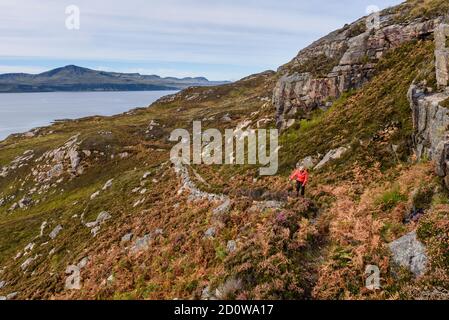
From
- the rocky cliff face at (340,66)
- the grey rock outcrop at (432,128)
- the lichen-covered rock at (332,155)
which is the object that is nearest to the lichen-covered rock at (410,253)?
the grey rock outcrop at (432,128)

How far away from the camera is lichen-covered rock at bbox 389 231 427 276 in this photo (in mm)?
12602

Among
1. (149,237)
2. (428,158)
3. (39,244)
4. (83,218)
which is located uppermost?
(428,158)

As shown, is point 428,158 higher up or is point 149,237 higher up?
point 428,158

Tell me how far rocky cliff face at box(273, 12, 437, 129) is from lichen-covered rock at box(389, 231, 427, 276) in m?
24.0

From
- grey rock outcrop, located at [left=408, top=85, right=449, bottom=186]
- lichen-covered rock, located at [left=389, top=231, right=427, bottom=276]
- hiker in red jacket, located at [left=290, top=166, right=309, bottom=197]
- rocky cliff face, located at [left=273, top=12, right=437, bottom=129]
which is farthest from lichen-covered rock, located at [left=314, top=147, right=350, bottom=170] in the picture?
lichen-covered rock, located at [left=389, top=231, right=427, bottom=276]

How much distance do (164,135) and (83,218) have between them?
47228 mm

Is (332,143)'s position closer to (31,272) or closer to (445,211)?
(445,211)

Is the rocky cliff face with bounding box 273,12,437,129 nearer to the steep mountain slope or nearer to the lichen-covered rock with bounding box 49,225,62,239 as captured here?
the steep mountain slope

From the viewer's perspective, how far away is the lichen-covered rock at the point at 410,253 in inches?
496

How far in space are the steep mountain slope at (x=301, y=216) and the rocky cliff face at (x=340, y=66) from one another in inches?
7.3

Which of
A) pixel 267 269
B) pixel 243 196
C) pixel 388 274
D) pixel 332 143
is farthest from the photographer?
pixel 332 143

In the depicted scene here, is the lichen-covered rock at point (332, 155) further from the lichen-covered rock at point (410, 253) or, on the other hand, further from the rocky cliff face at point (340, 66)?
the lichen-covered rock at point (410, 253)

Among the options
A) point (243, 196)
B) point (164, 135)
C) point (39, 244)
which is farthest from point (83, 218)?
point (164, 135)

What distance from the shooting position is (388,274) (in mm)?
13180
